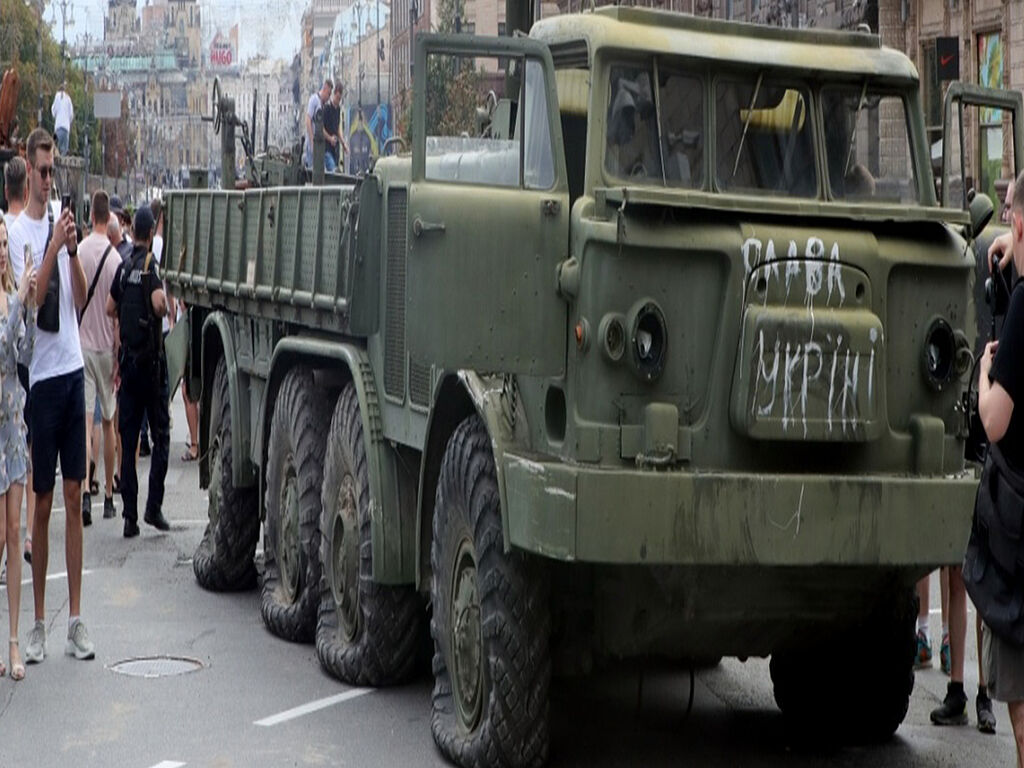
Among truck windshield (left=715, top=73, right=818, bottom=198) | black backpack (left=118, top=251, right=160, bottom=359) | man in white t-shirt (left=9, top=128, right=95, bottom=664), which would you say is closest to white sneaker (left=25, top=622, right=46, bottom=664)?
man in white t-shirt (left=9, top=128, right=95, bottom=664)

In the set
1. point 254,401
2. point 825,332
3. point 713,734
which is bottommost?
point 713,734

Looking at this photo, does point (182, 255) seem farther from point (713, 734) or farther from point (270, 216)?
point (713, 734)

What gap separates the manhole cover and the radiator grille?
1.85 metres

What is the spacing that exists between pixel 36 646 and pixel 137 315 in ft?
20.1

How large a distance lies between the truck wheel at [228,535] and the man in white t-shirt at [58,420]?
7.38ft

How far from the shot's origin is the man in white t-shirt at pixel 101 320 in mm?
17484

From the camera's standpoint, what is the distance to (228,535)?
13609 millimetres

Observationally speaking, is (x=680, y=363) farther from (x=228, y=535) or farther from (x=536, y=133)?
(x=228, y=535)

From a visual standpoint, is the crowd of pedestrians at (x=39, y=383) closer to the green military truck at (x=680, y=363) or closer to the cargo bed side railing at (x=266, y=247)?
the cargo bed side railing at (x=266, y=247)

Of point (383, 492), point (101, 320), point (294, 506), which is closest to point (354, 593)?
point (383, 492)

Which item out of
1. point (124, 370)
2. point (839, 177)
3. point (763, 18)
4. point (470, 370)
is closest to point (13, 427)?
point (470, 370)

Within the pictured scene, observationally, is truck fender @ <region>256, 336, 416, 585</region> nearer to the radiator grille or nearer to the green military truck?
the radiator grille

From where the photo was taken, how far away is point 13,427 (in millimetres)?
10961

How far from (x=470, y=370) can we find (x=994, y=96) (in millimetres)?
2465
